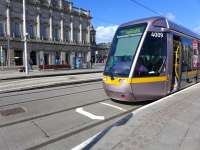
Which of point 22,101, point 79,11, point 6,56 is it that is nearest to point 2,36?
point 6,56

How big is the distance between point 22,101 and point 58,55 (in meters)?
53.0

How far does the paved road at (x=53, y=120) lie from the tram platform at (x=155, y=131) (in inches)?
24.5

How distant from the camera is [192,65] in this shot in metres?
11.4

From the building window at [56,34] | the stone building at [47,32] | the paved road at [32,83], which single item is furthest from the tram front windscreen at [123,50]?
the building window at [56,34]

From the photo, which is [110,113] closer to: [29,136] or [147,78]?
[147,78]

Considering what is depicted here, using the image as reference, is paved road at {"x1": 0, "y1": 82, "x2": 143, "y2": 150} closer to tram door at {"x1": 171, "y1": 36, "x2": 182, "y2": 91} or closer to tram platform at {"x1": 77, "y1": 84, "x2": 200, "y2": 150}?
tram platform at {"x1": 77, "y1": 84, "x2": 200, "y2": 150}

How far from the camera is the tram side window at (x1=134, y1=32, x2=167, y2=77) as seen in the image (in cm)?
770

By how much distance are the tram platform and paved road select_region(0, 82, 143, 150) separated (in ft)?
2.04

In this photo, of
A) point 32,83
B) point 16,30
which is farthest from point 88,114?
point 16,30

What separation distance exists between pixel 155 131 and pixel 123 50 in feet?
12.3

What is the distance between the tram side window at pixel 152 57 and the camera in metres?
7.70

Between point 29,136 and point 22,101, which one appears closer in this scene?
point 29,136

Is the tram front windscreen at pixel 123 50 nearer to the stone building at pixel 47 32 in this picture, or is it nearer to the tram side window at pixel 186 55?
the tram side window at pixel 186 55

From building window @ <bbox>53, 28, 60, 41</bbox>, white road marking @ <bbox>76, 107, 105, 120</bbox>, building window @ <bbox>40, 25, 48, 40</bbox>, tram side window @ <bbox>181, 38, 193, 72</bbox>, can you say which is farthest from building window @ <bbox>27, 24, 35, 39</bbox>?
white road marking @ <bbox>76, 107, 105, 120</bbox>
